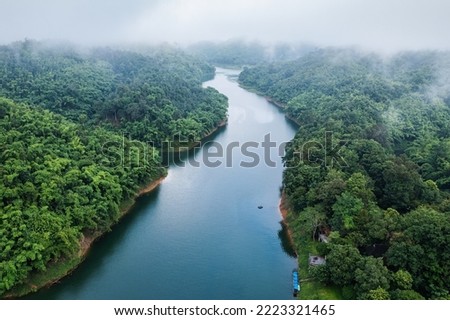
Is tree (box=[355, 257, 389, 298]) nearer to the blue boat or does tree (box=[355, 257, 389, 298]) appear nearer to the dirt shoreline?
the blue boat

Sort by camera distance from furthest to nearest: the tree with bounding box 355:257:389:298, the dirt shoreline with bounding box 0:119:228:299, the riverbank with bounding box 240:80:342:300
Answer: the dirt shoreline with bounding box 0:119:228:299, the riverbank with bounding box 240:80:342:300, the tree with bounding box 355:257:389:298

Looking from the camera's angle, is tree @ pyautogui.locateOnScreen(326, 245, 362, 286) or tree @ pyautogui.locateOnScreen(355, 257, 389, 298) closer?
tree @ pyautogui.locateOnScreen(355, 257, 389, 298)

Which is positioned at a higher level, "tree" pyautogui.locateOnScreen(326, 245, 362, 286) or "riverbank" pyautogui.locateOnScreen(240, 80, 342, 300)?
"tree" pyautogui.locateOnScreen(326, 245, 362, 286)

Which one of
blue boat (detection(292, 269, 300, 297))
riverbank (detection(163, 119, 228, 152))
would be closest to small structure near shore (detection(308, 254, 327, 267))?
blue boat (detection(292, 269, 300, 297))

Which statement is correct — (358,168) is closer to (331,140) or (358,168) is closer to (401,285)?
(331,140)

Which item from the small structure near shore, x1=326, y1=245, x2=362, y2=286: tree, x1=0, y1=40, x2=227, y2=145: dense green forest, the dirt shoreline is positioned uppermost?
x1=0, y1=40, x2=227, y2=145: dense green forest

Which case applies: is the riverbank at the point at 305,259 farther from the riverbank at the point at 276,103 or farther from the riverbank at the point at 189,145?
the riverbank at the point at 276,103

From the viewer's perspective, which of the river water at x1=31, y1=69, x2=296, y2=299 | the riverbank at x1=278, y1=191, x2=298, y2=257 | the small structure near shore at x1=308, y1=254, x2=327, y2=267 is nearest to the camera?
the river water at x1=31, y1=69, x2=296, y2=299
